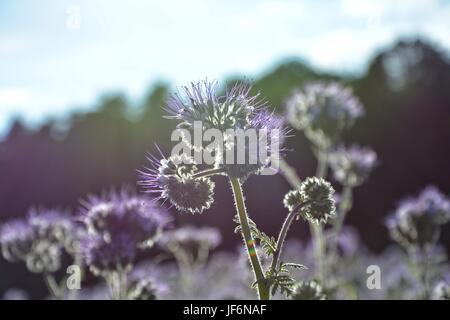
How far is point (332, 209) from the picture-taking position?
3.86 meters

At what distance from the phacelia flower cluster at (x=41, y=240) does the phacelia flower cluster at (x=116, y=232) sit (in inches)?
69.5

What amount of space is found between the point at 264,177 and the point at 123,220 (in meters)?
18.0

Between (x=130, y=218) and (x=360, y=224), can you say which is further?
(x=360, y=224)

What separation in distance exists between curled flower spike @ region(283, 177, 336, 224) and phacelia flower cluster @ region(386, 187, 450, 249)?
136 inches

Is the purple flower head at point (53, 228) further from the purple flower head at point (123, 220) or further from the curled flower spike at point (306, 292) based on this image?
the curled flower spike at point (306, 292)

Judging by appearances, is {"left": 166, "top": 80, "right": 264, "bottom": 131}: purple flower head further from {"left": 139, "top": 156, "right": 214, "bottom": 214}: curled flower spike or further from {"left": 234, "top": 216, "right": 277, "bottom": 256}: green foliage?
{"left": 234, "top": 216, "right": 277, "bottom": 256}: green foliage

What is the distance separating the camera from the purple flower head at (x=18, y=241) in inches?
263

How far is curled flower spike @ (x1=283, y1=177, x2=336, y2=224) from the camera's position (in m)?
3.83

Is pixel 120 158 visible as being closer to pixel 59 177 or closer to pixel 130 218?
pixel 59 177

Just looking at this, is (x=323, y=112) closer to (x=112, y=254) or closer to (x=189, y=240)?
(x=189, y=240)

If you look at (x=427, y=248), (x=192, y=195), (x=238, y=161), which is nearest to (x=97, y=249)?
(x=192, y=195)

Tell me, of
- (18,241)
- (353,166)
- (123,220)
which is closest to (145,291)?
(123,220)
